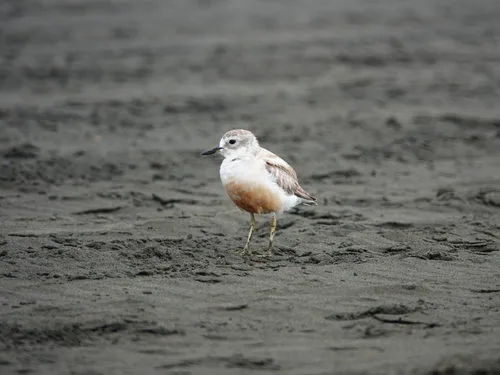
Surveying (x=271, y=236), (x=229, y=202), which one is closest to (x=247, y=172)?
(x=271, y=236)

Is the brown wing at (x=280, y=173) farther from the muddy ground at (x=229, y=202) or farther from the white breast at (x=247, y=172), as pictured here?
the muddy ground at (x=229, y=202)

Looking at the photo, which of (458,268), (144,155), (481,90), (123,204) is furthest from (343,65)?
(458,268)

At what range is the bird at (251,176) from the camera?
9.03m

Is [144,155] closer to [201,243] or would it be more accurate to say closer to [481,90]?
[201,243]

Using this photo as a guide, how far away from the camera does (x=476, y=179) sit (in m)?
11.9

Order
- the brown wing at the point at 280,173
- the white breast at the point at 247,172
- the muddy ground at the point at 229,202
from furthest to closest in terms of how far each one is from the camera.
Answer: the brown wing at the point at 280,173
the white breast at the point at 247,172
the muddy ground at the point at 229,202

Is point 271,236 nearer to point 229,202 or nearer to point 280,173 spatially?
point 280,173

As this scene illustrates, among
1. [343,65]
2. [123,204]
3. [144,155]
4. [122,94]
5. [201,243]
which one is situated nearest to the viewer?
[201,243]

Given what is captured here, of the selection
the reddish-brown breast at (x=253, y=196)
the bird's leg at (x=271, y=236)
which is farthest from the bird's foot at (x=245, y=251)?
the reddish-brown breast at (x=253, y=196)

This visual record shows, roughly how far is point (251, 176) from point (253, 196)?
0.72 feet

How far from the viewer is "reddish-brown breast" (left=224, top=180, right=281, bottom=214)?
902 centimetres

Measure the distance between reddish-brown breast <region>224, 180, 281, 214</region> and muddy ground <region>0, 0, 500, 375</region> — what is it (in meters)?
0.53

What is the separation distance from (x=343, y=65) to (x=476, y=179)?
21.5 feet

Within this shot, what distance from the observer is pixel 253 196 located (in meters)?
9.08
